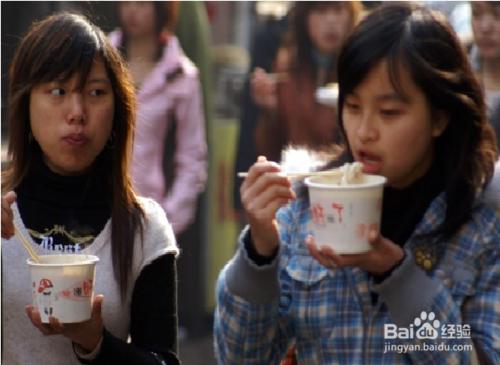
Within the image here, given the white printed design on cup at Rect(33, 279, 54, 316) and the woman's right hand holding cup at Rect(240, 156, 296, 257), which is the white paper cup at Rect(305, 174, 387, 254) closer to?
the woman's right hand holding cup at Rect(240, 156, 296, 257)

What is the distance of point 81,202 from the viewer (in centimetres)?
176

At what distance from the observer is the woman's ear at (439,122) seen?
5.25 feet

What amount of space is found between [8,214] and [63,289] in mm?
144

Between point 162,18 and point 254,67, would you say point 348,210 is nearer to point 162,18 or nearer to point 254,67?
point 162,18

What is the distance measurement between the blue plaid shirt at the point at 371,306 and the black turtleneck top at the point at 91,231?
0.16 meters

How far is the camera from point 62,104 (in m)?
1.75

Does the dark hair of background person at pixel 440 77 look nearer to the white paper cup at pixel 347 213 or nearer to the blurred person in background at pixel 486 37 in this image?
the white paper cup at pixel 347 213

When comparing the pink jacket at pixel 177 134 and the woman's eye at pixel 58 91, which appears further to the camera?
the pink jacket at pixel 177 134

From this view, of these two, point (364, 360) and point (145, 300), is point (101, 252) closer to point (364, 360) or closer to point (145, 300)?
point (145, 300)

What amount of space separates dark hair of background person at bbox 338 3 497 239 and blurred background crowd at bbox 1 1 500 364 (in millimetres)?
1413

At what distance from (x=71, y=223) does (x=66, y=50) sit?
275 mm

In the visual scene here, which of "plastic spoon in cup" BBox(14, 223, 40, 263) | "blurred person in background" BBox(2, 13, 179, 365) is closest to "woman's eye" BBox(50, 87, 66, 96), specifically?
"blurred person in background" BBox(2, 13, 179, 365)

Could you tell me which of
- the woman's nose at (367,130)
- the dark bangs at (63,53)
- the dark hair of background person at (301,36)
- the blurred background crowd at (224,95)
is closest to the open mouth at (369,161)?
the woman's nose at (367,130)

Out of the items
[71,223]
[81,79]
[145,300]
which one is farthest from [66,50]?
[145,300]
